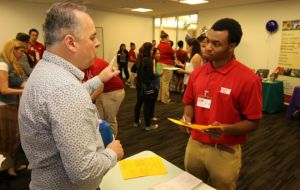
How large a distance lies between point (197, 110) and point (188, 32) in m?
7.70

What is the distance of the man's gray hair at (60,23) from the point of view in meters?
0.75

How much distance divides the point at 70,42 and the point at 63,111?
0.80 ft

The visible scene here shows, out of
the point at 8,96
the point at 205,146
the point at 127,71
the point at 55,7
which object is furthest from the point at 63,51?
the point at 127,71

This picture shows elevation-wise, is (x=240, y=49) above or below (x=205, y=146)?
above

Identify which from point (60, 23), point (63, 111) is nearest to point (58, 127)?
point (63, 111)

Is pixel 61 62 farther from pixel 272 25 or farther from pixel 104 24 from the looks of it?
pixel 104 24

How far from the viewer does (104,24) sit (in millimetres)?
8672

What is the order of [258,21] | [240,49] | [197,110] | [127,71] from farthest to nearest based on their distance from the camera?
[127,71]
[240,49]
[258,21]
[197,110]

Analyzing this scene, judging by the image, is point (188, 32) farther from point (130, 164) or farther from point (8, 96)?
point (130, 164)

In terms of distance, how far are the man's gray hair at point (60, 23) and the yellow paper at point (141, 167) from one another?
0.84 m

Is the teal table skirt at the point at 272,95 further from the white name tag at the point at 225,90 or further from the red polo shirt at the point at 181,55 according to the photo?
the white name tag at the point at 225,90

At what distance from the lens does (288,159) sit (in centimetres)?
308

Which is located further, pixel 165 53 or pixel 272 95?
pixel 165 53

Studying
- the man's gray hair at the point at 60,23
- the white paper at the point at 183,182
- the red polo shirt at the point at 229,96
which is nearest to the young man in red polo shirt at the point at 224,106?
the red polo shirt at the point at 229,96
